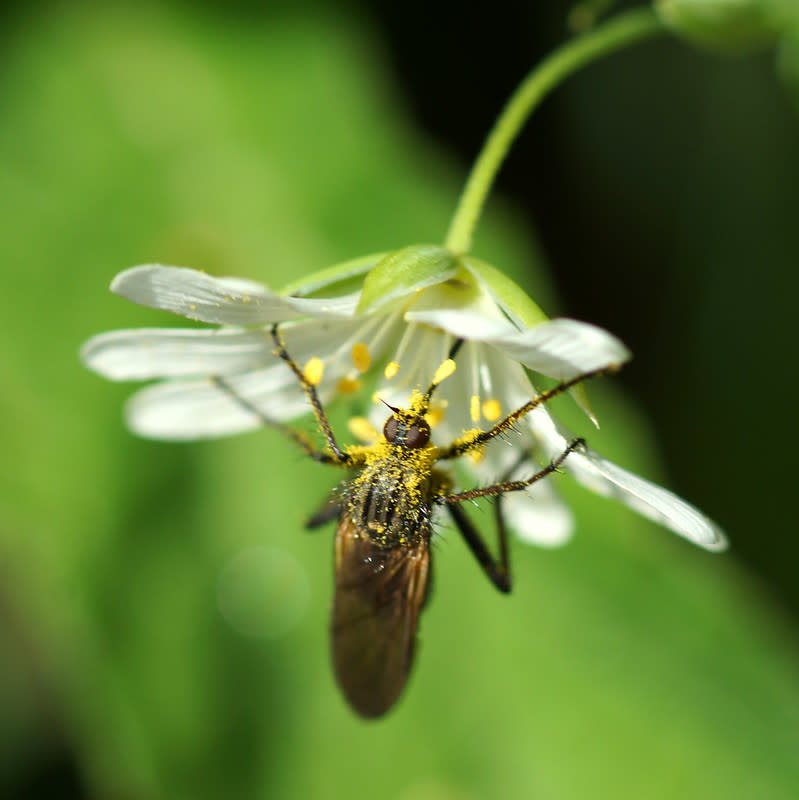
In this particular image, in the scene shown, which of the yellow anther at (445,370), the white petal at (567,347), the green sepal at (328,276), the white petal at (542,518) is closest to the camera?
the white petal at (567,347)

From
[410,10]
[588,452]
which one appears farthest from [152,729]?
[410,10]

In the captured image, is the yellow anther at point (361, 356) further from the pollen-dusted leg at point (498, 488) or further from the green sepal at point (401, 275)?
the green sepal at point (401, 275)

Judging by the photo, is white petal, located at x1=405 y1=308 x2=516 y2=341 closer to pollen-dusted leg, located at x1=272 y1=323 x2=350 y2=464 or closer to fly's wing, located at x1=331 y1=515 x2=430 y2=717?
pollen-dusted leg, located at x1=272 y1=323 x2=350 y2=464

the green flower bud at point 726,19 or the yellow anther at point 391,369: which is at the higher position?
the green flower bud at point 726,19

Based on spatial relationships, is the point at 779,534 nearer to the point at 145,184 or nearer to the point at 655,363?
the point at 655,363

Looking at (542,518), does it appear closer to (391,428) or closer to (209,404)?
(391,428)

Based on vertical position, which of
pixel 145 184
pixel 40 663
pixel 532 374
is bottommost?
pixel 40 663

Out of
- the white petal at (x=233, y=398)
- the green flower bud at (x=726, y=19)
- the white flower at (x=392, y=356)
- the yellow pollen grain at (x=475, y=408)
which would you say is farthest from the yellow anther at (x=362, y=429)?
the green flower bud at (x=726, y=19)
